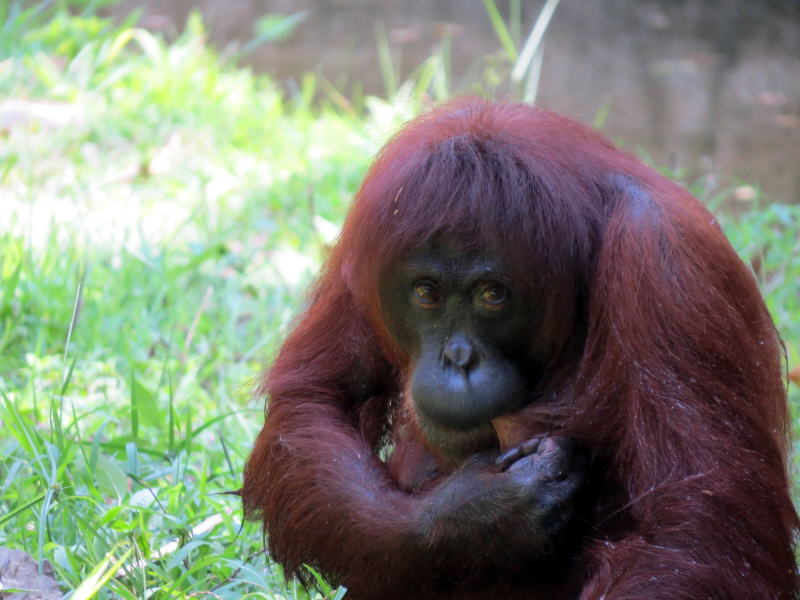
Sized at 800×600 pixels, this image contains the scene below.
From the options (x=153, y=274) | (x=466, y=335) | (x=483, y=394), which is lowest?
(x=153, y=274)

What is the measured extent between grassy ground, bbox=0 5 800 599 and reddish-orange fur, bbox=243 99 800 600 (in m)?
0.32

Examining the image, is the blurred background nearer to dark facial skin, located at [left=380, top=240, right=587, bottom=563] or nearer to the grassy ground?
the grassy ground

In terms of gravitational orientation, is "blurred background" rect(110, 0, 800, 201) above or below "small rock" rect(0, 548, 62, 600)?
above

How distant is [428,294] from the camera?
244 cm

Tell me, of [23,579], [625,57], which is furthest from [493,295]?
[625,57]

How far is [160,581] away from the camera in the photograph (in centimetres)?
271

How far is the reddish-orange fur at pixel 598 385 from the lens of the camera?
7.25 feet

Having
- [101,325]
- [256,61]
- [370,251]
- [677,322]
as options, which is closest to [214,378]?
[101,325]

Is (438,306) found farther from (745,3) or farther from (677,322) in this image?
(745,3)

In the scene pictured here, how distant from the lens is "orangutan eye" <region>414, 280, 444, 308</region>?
243 cm

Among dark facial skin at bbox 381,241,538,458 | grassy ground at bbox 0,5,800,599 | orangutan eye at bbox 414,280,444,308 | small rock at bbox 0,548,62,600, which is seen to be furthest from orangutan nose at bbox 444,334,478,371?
small rock at bbox 0,548,62,600

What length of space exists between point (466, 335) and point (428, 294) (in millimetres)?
126

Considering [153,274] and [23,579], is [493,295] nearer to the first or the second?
[23,579]

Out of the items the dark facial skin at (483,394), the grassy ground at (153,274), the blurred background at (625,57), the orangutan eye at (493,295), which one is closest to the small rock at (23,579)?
the grassy ground at (153,274)
